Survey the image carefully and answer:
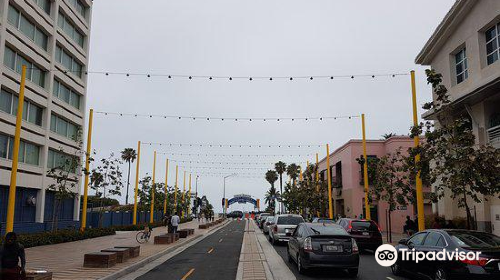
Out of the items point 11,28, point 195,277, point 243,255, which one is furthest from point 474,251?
point 11,28

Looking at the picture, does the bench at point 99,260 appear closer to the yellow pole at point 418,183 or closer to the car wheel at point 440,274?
the car wheel at point 440,274

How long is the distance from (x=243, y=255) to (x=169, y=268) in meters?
4.41

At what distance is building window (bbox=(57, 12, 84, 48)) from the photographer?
119 ft

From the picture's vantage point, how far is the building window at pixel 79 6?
3826cm

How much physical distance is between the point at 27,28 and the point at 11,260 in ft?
89.9

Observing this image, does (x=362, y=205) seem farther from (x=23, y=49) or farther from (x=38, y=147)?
(x=23, y=49)

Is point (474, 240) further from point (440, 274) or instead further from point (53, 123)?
point (53, 123)

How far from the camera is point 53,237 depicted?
23.5 meters

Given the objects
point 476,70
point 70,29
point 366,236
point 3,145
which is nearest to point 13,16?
point 3,145

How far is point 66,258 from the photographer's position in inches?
634

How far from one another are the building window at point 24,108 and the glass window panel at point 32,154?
74.2 inches

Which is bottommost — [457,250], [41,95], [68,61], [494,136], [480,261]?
[480,261]

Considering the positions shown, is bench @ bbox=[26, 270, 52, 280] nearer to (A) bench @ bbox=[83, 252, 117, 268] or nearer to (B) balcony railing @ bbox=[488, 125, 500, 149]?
(A) bench @ bbox=[83, 252, 117, 268]

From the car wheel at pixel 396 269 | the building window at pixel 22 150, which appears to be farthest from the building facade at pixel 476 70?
the building window at pixel 22 150
